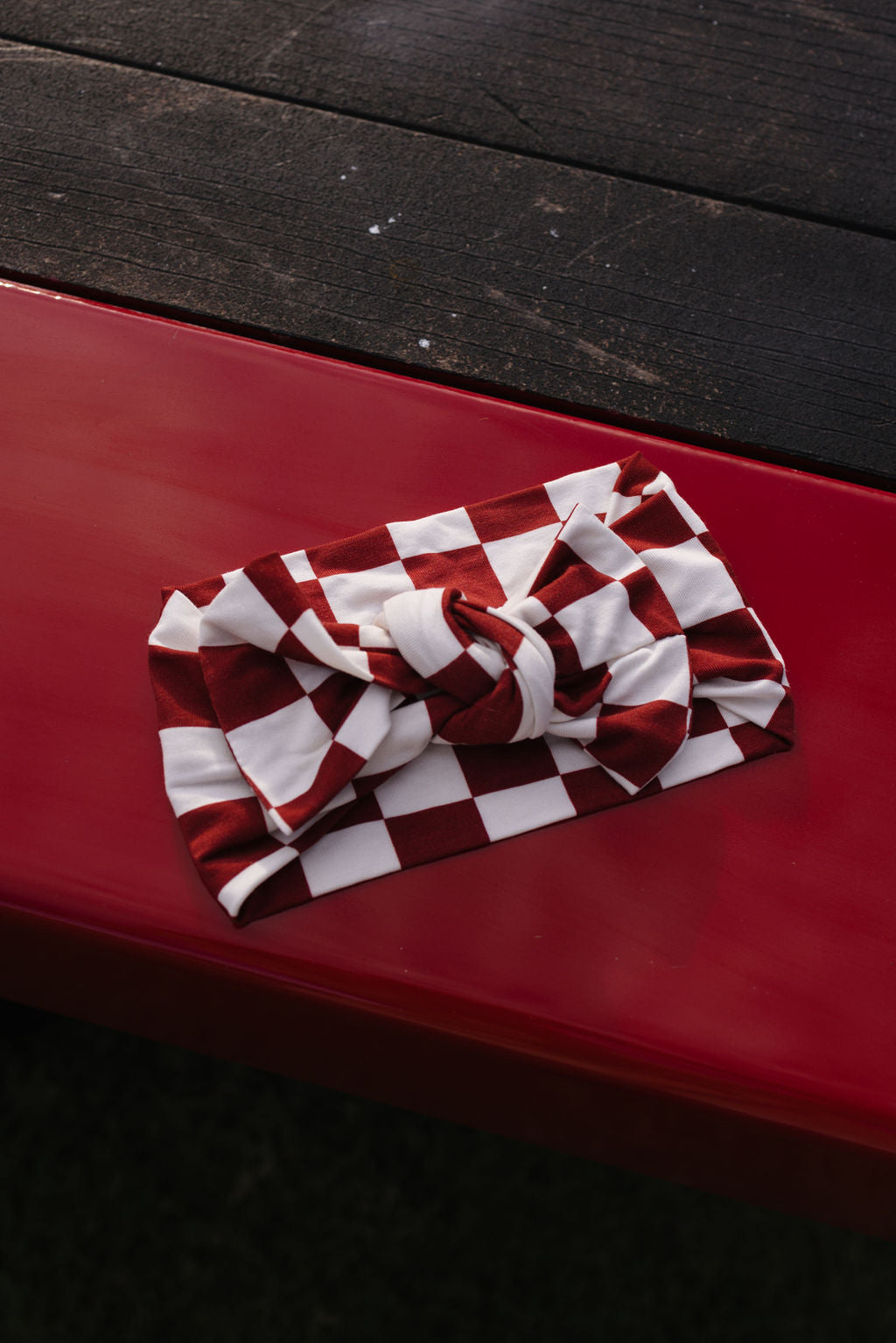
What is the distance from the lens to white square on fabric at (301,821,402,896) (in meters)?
0.66

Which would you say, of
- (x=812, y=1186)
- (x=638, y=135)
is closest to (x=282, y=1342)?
(x=812, y=1186)

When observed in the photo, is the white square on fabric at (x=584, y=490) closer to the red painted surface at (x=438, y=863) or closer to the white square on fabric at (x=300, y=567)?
the red painted surface at (x=438, y=863)

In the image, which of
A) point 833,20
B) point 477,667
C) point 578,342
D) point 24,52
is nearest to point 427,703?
point 477,667

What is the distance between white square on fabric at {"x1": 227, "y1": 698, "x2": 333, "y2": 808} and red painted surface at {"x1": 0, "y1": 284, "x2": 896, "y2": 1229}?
0.08 metres

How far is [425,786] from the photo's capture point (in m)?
0.69

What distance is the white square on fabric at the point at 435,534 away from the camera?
78cm

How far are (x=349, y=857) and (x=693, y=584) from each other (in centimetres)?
36

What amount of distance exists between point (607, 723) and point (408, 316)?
54cm

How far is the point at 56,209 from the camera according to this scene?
101 cm

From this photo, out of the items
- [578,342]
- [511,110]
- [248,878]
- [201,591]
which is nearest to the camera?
[248,878]

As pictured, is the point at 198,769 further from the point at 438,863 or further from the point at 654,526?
the point at 654,526

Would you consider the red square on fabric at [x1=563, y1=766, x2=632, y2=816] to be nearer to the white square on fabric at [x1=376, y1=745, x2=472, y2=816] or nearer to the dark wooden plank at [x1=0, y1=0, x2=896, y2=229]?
the white square on fabric at [x1=376, y1=745, x2=472, y2=816]

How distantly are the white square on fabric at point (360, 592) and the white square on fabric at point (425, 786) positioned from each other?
12cm

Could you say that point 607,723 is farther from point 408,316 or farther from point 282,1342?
point 282,1342
